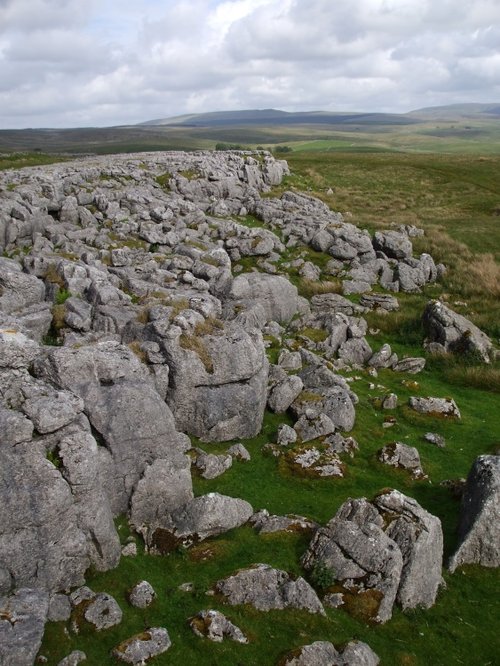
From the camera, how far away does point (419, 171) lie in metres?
121

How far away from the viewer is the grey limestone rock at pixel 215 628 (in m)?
14.8

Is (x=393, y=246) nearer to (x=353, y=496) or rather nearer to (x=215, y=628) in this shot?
(x=353, y=496)

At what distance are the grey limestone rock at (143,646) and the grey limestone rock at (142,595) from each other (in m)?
1.10

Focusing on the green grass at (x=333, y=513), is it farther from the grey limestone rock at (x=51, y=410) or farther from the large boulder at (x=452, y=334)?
the grey limestone rock at (x=51, y=410)

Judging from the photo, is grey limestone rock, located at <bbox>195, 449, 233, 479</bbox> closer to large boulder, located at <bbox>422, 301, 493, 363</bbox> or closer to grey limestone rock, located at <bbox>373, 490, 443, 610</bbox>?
grey limestone rock, located at <bbox>373, 490, 443, 610</bbox>

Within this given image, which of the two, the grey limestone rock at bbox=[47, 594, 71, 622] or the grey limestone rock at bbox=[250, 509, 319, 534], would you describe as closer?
the grey limestone rock at bbox=[47, 594, 71, 622]

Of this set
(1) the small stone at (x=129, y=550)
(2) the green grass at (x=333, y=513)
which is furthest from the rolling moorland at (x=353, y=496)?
(1) the small stone at (x=129, y=550)

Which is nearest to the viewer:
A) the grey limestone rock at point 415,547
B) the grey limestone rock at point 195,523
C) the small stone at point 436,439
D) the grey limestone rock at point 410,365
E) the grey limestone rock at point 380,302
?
the grey limestone rock at point 415,547

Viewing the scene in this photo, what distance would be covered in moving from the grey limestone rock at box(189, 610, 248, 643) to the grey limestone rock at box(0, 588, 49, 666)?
409cm

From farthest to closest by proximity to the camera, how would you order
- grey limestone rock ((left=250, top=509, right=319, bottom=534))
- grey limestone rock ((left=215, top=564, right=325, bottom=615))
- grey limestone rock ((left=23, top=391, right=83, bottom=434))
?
grey limestone rock ((left=250, top=509, right=319, bottom=534))
grey limestone rock ((left=23, top=391, right=83, bottom=434))
grey limestone rock ((left=215, top=564, right=325, bottom=615))

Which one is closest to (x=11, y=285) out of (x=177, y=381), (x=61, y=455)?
(x=177, y=381)

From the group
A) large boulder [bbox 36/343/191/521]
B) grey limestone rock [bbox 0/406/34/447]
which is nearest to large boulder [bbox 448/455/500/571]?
large boulder [bbox 36/343/191/521]

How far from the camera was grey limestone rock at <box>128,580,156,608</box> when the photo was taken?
15742 mm

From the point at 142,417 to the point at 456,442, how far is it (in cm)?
1640
